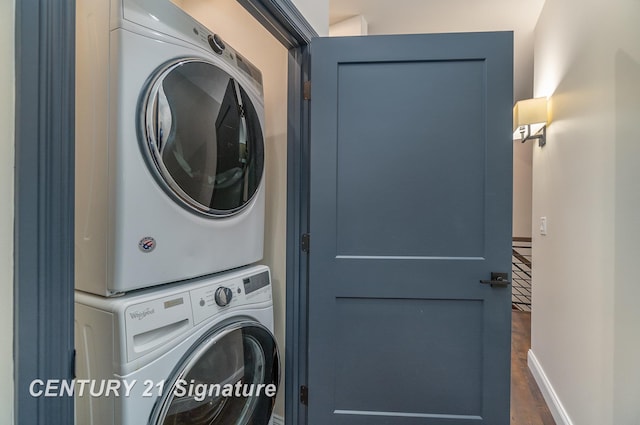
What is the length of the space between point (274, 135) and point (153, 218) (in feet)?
2.88

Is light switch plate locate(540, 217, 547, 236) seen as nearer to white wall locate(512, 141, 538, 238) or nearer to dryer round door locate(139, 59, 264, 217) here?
dryer round door locate(139, 59, 264, 217)

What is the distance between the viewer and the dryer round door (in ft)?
2.83

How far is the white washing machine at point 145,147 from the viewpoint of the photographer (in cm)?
79

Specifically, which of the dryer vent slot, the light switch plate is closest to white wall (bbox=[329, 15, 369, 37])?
the light switch plate

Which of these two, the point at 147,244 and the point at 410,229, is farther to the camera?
the point at 410,229

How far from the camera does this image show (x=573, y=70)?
1683mm

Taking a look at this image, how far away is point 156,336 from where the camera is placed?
2.76ft

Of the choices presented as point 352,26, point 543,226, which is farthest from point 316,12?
point 543,226

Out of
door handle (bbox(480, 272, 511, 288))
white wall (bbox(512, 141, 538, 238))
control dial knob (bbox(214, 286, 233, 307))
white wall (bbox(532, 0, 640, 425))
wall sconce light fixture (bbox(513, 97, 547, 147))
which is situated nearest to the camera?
control dial knob (bbox(214, 286, 233, 307))

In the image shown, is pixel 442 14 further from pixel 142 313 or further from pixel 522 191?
pixel 522 191

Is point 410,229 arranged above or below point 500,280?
above

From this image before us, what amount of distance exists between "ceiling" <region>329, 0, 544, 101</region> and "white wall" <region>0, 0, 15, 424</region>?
239 cm

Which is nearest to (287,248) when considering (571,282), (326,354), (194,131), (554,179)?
(326,354)

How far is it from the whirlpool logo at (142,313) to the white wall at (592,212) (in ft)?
5.52
